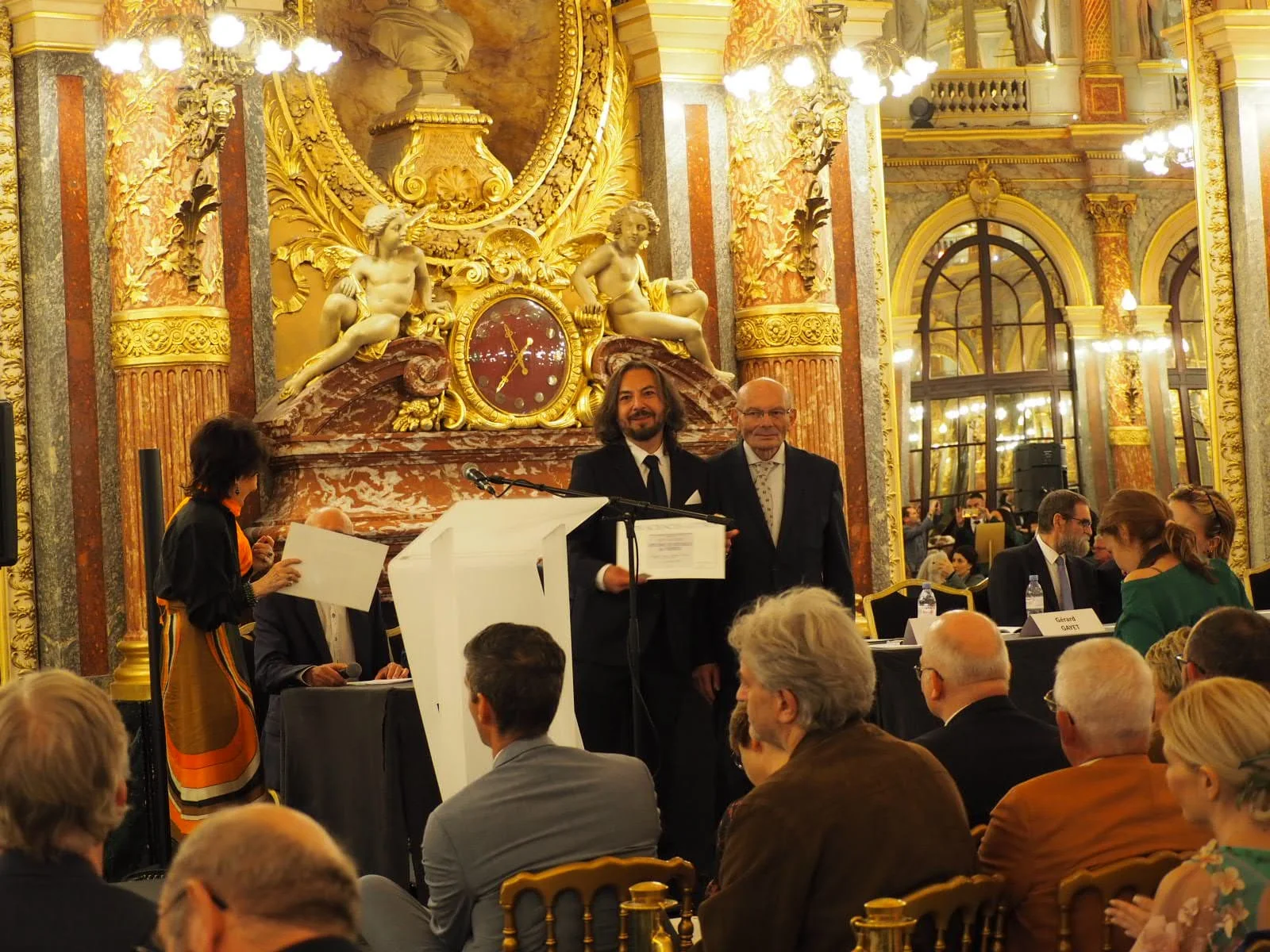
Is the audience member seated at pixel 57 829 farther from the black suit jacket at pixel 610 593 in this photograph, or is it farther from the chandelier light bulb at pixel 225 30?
the chandelier light bulb at pixel 225 30

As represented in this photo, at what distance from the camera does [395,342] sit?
27.8 ft

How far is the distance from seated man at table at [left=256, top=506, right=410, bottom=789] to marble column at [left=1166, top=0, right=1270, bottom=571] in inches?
271

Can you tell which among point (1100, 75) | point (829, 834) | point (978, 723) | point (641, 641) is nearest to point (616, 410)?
point (641, 641)

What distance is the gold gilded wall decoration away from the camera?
313 inches

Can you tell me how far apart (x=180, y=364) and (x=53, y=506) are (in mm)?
827

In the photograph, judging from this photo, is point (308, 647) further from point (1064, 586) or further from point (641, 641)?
point (1064, 586)

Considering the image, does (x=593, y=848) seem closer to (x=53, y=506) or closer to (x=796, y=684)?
(x=796, y=684)

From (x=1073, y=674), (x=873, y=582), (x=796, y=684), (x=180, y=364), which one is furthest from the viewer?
(x=873, y=582)

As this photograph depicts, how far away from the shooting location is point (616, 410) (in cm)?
578

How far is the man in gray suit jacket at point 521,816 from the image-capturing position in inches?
129

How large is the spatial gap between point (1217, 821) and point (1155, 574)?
2.84 meters

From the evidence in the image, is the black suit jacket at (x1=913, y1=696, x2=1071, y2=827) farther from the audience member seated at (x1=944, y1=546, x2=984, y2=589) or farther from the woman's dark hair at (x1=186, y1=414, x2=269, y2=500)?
the audience member seated at (x1=944, y1=546, x2=984, y2=589)

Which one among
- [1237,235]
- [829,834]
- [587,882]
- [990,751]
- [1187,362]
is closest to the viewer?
[829,834]

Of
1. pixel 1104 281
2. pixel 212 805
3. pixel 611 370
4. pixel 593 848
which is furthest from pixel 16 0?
pixel 1104 281
